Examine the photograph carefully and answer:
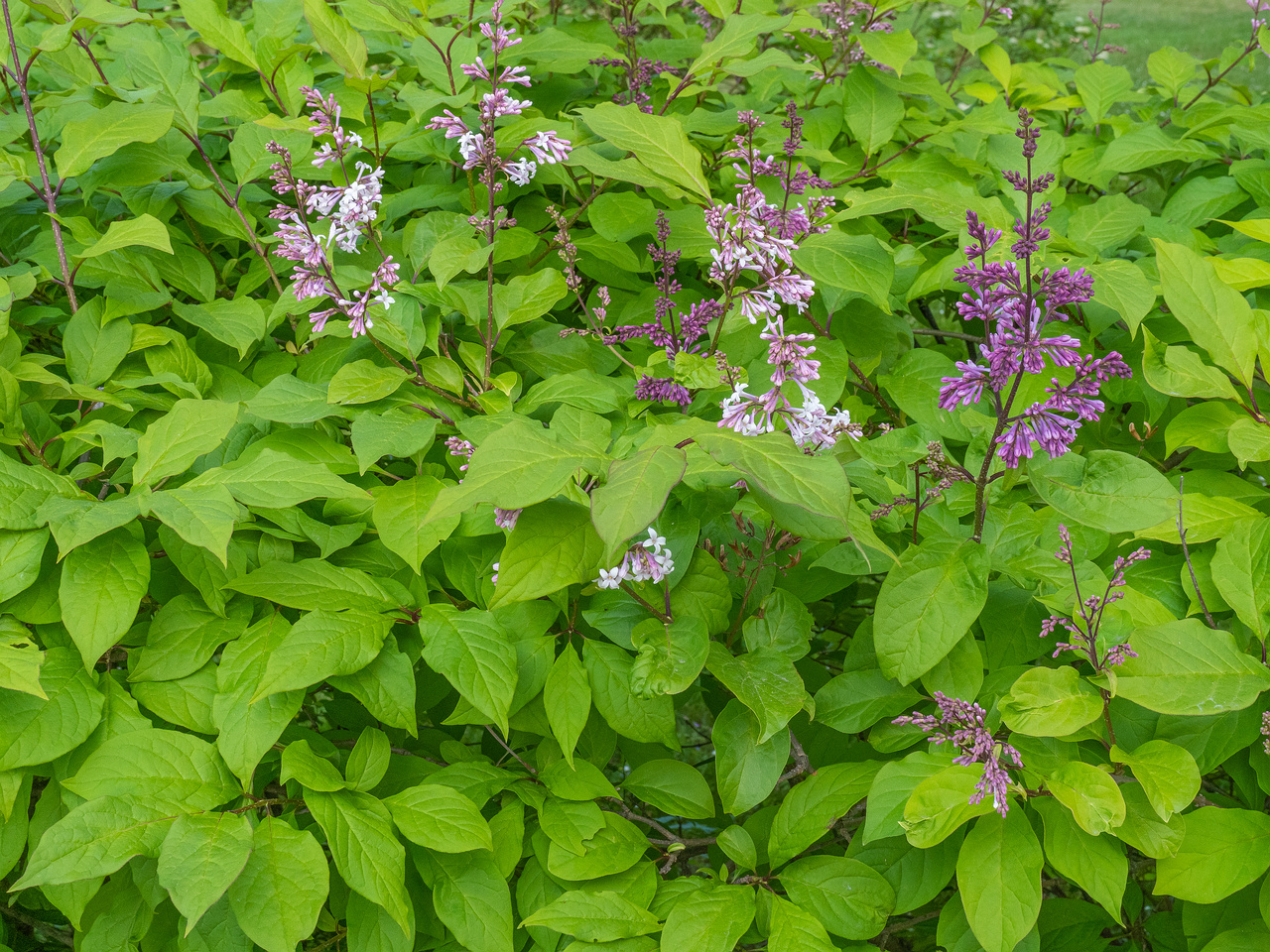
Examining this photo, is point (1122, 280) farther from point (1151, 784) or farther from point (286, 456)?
point (286, 456)

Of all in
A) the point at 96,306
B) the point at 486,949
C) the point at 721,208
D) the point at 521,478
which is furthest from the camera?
the point at 96,306

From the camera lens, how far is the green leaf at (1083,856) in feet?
4.62

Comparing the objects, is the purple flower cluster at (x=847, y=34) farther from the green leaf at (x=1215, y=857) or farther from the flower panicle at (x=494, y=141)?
the green leaf at (x=1215, y=857)

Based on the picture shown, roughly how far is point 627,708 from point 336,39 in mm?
1595

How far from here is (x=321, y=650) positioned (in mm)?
1429

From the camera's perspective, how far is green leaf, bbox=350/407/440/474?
5.20 ft

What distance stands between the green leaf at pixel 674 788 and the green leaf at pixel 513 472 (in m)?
0.70

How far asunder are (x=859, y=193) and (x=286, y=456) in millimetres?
1319

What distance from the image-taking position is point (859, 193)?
2068 mm

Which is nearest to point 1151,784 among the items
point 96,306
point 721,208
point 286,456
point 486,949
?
point 486,949

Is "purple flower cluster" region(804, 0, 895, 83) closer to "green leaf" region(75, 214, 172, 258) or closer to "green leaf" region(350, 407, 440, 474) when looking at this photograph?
"green leaf" region(350, 407, 440, 474)

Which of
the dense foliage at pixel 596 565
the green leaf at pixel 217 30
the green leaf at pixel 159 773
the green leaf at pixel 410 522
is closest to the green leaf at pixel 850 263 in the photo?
the dense foliage at pixel 596 565

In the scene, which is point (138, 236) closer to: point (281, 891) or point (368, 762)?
point (368, 762)

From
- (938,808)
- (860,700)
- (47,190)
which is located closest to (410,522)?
(860,700)
